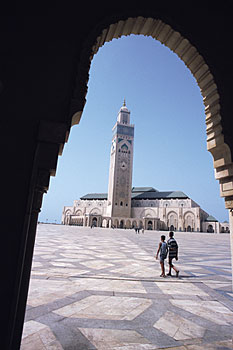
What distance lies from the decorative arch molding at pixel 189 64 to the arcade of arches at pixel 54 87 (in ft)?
0.03

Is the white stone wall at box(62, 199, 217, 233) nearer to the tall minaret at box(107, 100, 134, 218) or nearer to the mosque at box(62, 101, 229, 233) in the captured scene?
the mosque at box(62, 101, 229, 233)

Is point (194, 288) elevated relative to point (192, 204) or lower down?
lower down

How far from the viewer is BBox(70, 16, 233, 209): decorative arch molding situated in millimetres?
2131

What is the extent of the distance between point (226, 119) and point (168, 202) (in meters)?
56.6

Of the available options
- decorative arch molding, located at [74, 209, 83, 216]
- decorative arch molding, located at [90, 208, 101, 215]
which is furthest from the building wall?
decorative arch molding, located at [74, 209, 83, 216]

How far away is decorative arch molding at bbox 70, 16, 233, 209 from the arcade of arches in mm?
10

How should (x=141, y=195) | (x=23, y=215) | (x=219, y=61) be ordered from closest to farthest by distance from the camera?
(x=23, y=215)
(x=219, y=61)
(x=141, y=195)

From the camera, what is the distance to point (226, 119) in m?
2.35

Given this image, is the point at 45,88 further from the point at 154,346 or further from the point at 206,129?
the point at 154,346

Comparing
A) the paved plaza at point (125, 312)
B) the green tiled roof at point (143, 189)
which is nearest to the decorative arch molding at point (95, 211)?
the green tiled roof at point (143, 189)

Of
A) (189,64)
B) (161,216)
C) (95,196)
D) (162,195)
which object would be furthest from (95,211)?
(189,64)

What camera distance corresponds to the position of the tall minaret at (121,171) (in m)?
56.8

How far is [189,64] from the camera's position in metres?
2.62

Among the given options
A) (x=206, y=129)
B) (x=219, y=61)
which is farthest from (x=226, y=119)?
(x=219, y=61)
